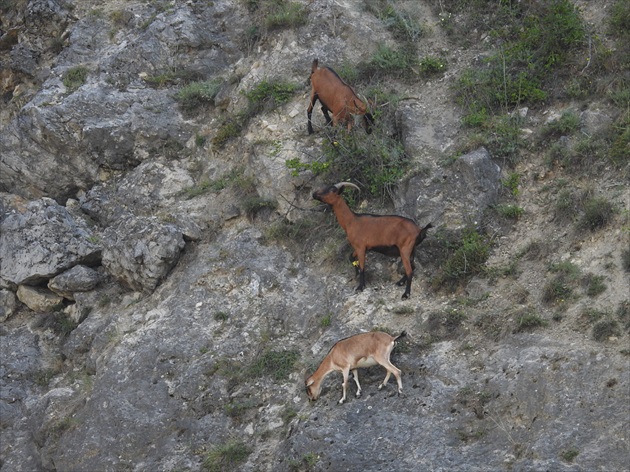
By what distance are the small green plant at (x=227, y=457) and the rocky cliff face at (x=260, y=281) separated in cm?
3

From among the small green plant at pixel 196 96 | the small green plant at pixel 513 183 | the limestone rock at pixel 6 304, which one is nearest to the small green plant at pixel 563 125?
the small green plant at pixel 513 183

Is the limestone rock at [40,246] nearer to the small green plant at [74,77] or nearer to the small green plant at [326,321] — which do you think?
the small green plant at [74,77]

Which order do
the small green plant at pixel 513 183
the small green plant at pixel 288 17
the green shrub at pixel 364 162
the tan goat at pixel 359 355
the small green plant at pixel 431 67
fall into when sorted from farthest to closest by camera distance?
the small green plant at pixel 288 17 → the small green plant at pixel 431 67 → the green shrub at pixel 364 162 → the small green plant at pixel 513 183 → the tan goat at pixel 359 355

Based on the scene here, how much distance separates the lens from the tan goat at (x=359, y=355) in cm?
1120

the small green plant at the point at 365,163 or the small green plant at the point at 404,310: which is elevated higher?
the small green plant at the point at 365,163

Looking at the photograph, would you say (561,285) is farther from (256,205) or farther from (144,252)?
(144,252)

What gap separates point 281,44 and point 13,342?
23.6 feet

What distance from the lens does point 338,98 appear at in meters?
14.6

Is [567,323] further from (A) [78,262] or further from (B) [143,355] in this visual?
(A) [78,262]

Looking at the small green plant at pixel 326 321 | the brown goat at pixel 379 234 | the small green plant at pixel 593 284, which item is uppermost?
the brown goat at pixel 379 234

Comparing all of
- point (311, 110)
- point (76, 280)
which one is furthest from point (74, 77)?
point (311, 110)

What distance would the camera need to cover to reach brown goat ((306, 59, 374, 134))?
14.5 metres

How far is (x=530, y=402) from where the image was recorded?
10.3m

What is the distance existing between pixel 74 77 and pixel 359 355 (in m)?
9.45
